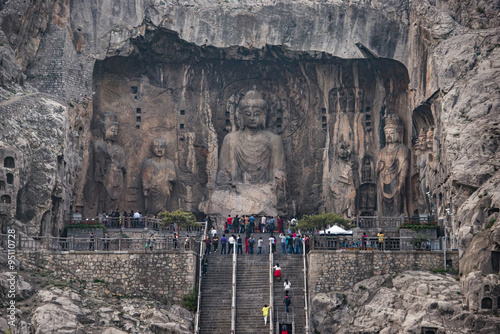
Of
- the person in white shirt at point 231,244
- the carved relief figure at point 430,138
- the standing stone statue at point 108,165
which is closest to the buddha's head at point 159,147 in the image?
the standing stone statue at point 108,165

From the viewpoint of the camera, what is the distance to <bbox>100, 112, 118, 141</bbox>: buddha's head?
2469 inches

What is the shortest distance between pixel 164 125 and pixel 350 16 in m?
13.4

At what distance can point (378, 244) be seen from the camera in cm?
5162

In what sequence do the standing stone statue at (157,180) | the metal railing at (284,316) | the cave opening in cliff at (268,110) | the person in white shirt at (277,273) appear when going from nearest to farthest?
the metal railing at (284,316) → the person in white shirt at (277,273) → the cave opening in cliff at (268,110) → the standing stone statue at (157,180)

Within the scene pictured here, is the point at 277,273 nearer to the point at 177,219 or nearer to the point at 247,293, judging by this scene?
the point at 247,293

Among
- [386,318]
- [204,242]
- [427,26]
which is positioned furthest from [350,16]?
[386,318]

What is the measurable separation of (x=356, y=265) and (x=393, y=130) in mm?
13892

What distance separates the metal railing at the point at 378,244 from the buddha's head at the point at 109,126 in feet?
55.4

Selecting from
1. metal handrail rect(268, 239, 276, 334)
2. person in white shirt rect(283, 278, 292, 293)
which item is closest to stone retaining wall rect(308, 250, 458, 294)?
person in white shirt rect(283, 278, 292, 293)

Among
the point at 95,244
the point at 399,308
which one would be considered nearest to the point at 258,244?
the point at 95,244

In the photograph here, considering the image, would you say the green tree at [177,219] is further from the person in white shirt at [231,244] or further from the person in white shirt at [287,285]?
the person in white shirt at [287,285]

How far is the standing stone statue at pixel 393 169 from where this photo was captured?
61.5 m

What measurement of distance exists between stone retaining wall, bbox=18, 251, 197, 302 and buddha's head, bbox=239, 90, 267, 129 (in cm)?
1651

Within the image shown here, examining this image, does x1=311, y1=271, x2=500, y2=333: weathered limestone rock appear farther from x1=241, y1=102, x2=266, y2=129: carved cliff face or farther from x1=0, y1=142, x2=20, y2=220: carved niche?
x1=241, y1=102, x2=266, y2=129: carved cliff face
